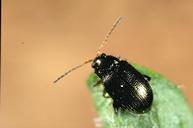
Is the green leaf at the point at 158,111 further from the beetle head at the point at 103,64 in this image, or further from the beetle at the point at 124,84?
the beetle head at the point at 103,64

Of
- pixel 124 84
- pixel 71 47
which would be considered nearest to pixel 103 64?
pixel 124 84

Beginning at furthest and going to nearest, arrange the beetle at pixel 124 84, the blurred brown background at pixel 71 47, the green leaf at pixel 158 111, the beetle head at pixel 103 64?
the blurred brown background at pixel 71 47 → the beetle head at pixel 103 64 → the beetle at pixel 124 84 → the green leaf at pixel 158 111

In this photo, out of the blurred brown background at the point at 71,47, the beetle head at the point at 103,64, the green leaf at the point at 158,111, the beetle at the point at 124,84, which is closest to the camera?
the green leaf at the point at 158,111

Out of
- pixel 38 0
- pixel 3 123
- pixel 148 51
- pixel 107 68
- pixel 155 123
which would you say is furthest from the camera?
pixel 38 0

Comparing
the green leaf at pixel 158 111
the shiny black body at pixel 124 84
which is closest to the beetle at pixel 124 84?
the shiny black body at pixel 124 84

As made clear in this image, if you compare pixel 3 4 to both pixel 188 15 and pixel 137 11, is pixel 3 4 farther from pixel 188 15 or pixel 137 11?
pixel 188 15

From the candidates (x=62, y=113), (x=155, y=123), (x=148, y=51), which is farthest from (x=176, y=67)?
(x=155, y=123)

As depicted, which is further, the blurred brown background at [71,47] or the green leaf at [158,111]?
the blurred brown background at [71,47]
